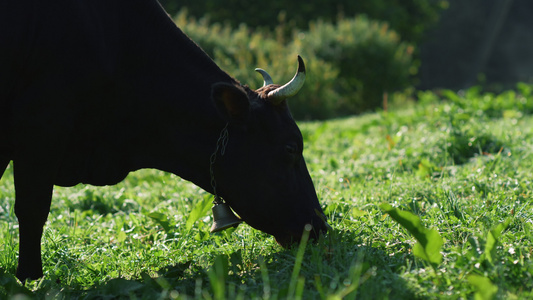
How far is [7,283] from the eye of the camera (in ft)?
9.62

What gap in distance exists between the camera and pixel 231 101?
3199 mm

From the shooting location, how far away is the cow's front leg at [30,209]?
3107 millimetres

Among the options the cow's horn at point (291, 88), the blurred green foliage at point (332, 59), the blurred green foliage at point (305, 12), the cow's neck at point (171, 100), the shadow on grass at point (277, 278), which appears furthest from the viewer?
the blurred green foliage at point (305, 12)

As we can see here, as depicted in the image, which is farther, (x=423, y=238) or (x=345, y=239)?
(x=345, y=239)

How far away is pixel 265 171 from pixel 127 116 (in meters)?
0.91

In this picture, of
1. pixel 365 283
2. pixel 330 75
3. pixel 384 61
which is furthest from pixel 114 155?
pixel 384 61

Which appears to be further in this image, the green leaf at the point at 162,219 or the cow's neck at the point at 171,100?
the green leaf at the point at 162,219

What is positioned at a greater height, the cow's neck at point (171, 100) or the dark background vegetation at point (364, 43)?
the dark background vegetation at point (364, 43)

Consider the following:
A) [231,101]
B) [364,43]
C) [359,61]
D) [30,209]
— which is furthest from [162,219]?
[364,43]

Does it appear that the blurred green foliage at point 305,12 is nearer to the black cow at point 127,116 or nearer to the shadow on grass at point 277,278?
the black cow at point 127,116

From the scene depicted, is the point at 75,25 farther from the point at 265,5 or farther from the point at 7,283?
the point at 265,5

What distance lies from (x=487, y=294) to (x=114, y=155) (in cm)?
229

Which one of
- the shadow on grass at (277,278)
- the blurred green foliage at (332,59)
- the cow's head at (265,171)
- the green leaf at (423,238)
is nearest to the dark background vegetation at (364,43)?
the blurred green foliage at (332,59)

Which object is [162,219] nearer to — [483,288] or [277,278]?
[277,278]
